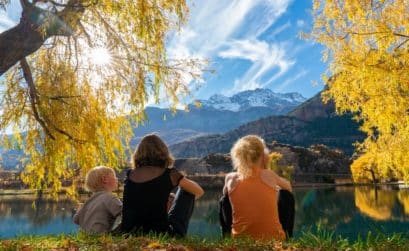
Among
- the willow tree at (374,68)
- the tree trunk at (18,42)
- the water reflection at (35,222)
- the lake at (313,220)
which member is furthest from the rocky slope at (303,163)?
the tree trunk at (18,42)

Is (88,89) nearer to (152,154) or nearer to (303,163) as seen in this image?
(152,154)

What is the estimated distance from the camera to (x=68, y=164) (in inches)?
350

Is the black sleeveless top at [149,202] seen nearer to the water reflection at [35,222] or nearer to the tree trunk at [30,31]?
the tree trunk at [30,31]

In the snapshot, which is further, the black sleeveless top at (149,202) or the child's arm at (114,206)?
the child's arm at (114,206)

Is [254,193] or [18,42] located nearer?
[254,193]

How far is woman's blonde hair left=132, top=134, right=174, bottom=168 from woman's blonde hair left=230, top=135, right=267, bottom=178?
2.59ft

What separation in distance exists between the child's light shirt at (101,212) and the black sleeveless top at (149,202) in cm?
35

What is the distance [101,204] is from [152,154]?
1.04m

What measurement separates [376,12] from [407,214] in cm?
3139

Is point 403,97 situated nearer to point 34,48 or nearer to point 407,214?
point 34,48

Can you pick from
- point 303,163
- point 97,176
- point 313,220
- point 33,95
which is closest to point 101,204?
point 97,176

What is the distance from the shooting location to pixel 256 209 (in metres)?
4.88


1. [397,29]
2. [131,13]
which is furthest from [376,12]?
[131,13]

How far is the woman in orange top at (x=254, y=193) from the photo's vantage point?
4836 mm
